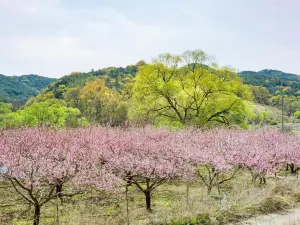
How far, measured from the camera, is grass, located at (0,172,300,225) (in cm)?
1050

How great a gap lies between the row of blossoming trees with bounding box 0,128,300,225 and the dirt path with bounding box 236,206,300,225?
106 inches

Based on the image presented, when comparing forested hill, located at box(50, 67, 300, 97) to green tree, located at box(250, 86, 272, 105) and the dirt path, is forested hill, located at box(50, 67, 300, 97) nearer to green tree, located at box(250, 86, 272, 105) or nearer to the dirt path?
green tree, located at box(250, 86, 272, 105)

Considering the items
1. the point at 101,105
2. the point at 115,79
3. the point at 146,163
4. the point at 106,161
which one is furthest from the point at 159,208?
the point at 115,79

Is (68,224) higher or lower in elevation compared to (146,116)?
lower

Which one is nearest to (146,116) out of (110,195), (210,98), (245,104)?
(210,98)

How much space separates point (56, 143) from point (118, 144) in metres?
2.84

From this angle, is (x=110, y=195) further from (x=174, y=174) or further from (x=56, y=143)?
(x=174, y=174)

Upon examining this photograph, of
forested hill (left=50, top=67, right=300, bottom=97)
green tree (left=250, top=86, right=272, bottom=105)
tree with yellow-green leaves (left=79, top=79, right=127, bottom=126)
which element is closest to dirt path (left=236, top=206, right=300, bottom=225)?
tree with yellow-green leaves (left=79, top=79, right=127, bottom=126)

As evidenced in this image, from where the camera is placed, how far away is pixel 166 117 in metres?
38.3

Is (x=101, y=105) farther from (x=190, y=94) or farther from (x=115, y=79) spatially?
(x=115, y=79)

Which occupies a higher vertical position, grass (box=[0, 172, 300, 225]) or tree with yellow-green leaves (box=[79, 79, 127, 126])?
tree with yellow-green leaves (box=[79, 79, 127, 126])

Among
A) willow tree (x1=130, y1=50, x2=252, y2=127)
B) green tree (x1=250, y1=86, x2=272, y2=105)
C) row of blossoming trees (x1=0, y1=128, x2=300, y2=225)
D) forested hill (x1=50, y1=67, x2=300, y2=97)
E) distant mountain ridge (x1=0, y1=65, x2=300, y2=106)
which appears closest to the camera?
row of blossoming trees (x1=0, y1=128, x2=300, y2=225)

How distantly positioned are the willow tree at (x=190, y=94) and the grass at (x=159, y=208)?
21.5 m

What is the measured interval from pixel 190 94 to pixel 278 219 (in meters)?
26.4
